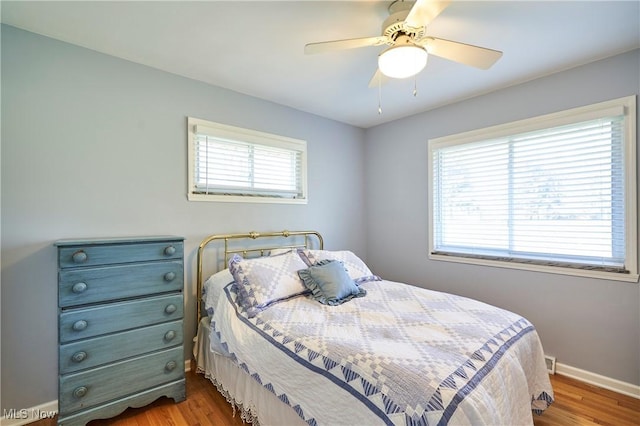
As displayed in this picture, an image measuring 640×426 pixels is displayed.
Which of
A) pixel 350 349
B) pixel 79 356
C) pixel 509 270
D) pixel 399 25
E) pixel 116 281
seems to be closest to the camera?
pixel 350 349

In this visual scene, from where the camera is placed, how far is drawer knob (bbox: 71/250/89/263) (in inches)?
65.9

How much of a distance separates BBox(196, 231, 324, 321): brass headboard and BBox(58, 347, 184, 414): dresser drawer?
1.67 feet

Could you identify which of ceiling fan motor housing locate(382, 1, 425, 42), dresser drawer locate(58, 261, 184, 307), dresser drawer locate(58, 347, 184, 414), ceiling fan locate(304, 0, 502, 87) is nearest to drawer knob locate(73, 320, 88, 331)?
dresser drawer locate(58, 261, 184, 307)

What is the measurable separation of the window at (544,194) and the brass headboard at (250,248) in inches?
56.3

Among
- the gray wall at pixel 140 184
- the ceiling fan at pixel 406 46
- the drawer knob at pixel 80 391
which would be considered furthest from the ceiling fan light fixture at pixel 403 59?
the drawer knob at pixel 80 391

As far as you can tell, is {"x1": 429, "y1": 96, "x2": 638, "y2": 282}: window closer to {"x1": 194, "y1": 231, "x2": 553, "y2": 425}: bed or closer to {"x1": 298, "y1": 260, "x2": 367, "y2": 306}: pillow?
{"x1": 194, "y1": 231, "x2": 553, "y2": 425}: bed

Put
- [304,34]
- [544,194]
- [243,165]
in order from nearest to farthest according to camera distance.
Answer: [304,34]
[544,194]
[243,165]

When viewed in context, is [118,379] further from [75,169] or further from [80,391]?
[75,169]

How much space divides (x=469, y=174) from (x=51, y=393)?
3.95 m

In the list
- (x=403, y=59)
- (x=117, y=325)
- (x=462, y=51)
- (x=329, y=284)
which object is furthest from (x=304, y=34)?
(x=117, y=325)

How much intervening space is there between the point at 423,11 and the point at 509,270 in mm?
2435

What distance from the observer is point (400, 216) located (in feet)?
11.8

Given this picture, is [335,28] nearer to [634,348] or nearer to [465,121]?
[465,121]

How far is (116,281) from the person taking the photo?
181 cm
